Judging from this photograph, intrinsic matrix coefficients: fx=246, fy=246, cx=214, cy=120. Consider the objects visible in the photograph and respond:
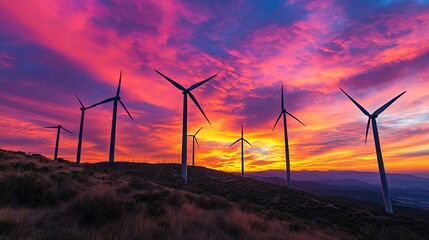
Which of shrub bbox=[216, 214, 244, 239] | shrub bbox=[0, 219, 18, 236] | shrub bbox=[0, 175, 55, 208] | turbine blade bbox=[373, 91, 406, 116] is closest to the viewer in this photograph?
shrub bbox=[0, 219, 18, 236]

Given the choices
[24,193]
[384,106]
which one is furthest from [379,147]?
[24,193]

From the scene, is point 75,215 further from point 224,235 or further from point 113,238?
point 224,235

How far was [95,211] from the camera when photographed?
8.40m

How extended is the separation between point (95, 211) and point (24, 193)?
370cm

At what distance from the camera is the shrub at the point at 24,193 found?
9.14 metres

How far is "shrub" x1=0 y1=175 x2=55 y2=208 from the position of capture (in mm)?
9141

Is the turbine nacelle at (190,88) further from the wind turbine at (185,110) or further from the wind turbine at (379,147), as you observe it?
the wind turbine at (379,147)

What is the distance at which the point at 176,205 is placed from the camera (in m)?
13.4

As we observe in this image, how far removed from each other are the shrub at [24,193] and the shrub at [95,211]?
191 cm

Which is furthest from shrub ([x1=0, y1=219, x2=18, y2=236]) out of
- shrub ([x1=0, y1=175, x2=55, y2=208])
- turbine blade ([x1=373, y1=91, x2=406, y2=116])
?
turbine blade ([x1=373, y1=91, x2=406, y2=116])

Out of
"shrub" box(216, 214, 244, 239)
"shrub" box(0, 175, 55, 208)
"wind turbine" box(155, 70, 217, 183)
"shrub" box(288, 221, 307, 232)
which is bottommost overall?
"shrub" box(288, 221, 307, 232)

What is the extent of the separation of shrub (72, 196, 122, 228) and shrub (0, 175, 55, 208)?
6.27ft

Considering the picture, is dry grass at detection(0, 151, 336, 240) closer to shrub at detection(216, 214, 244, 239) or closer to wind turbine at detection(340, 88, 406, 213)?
shrub at detection(216, 214, 244, 239)

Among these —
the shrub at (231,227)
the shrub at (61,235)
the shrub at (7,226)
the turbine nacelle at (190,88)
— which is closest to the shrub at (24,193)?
the shrub at (7,226)
